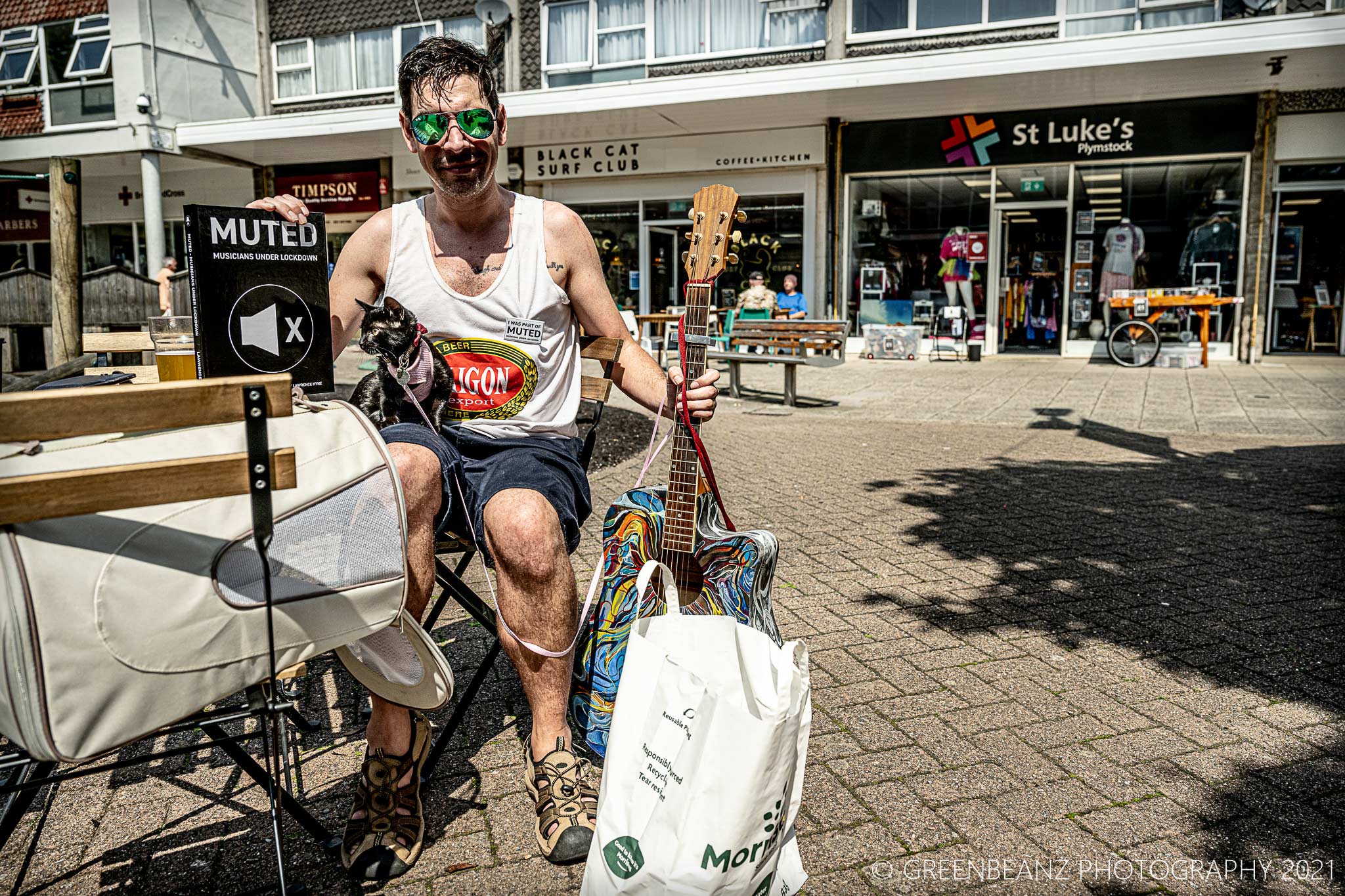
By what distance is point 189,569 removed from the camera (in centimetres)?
162

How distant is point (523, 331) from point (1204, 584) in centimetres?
329

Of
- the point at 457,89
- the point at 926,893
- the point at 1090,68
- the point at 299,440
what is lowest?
the point at 926,893

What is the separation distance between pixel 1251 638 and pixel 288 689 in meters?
3.52

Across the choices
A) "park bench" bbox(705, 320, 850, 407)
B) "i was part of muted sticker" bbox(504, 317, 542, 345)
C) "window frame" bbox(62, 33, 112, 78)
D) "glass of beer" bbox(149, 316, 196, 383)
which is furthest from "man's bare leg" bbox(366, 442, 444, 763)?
"window frame" bbox(62, 33, 112, 78)

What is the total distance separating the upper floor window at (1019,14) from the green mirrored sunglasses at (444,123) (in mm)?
14989

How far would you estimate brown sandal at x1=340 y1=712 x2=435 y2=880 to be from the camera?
2.22m

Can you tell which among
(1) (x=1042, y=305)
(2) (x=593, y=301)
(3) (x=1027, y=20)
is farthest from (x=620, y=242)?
(2) (x=593, y=301)

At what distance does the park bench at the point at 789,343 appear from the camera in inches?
411

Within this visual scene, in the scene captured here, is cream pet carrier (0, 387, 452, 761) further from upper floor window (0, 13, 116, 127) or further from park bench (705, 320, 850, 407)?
upper floor window (0, 13, 116, 127)

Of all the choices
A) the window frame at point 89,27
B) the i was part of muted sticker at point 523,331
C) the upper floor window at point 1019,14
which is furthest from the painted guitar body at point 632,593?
the window frame at point 89,27

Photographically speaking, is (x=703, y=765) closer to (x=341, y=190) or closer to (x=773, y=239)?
(x=773, y=239)

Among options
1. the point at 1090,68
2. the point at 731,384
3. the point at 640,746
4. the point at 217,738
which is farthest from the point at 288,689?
the point at 1090,68

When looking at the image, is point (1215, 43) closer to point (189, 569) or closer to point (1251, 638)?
point (1251, 638)

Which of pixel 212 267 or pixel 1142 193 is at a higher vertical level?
pixel 1142 193
